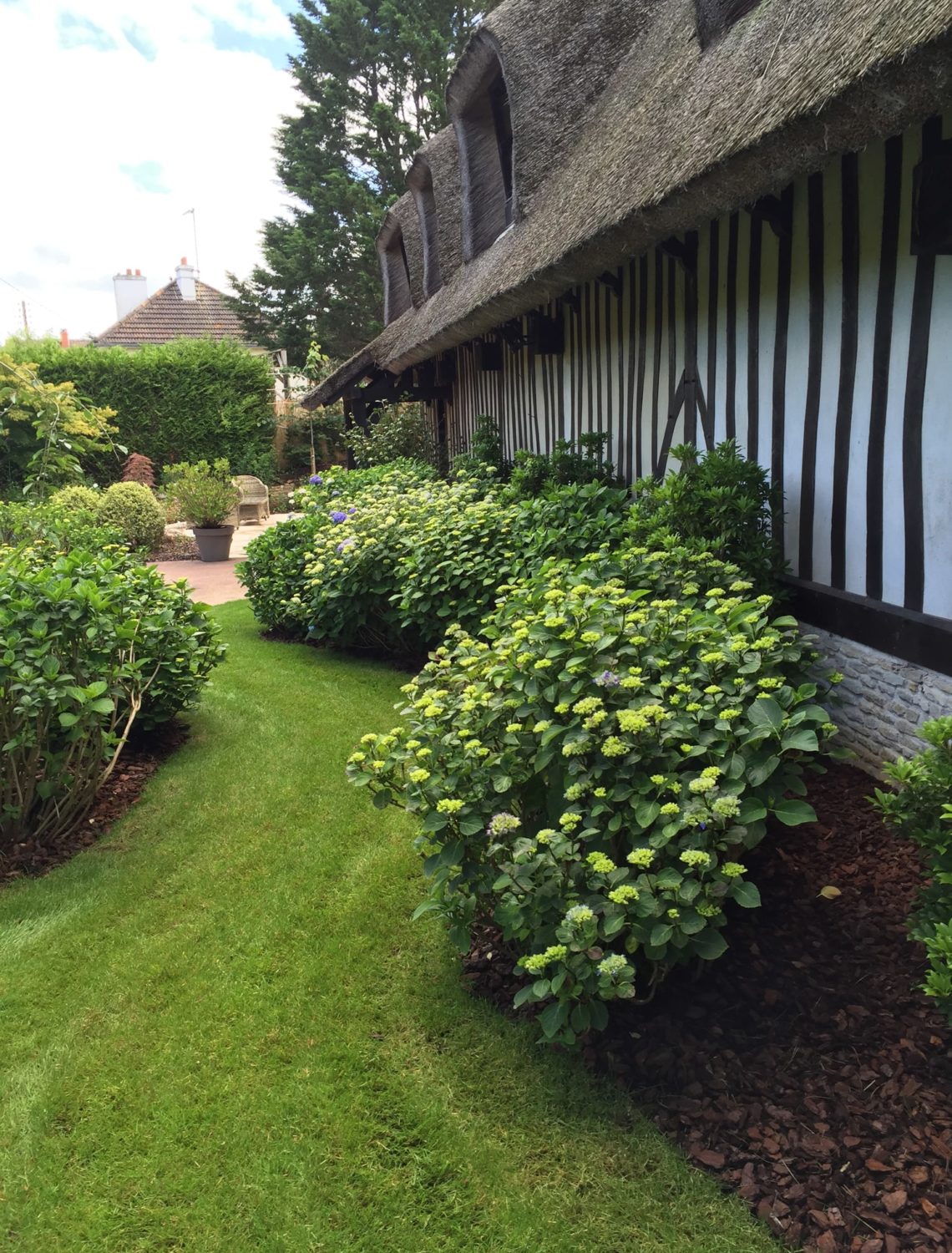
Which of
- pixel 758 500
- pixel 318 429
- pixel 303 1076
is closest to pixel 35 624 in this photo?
pixel 303 1076

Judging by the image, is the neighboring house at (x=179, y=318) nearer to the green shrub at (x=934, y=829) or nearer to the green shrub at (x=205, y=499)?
the green shrub at (x=205, y=499)

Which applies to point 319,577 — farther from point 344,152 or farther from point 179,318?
point 179,318

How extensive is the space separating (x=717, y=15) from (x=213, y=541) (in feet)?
34.3

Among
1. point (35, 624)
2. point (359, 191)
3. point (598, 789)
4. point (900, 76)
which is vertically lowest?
point (598, 789)

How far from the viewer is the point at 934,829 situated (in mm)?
2127

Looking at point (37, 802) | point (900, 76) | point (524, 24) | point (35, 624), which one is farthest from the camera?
point (524, 24)

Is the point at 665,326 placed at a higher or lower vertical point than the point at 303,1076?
higher

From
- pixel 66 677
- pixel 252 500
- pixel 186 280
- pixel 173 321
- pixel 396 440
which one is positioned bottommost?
pixel 66 677

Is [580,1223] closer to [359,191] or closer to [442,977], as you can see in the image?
[442,977]

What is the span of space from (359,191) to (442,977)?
27.0 meters

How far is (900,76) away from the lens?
7.56ft

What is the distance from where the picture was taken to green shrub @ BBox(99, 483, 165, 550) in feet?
43.4

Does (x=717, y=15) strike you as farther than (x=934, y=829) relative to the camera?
Yes

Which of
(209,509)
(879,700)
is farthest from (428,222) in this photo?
(879,700)
